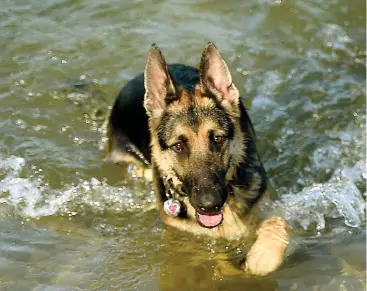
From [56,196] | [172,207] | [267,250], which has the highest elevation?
[267,250]

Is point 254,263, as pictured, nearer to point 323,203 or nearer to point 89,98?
point 323,203

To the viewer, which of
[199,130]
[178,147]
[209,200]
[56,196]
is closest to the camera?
[209,200]

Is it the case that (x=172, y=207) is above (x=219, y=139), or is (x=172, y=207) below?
below

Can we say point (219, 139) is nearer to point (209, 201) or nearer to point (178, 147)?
point (178, 147)

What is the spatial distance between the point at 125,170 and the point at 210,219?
6.76 ft

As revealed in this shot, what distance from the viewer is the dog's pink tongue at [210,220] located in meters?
4.72

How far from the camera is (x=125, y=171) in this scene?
6586 millimetres

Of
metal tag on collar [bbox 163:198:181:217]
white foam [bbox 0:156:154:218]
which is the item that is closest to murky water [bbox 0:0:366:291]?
white foam [bbox 0:156:154:218]

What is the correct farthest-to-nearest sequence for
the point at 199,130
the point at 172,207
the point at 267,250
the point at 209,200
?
1. the point at 172,207
2. the point at 199,130
3. the point at 267,250
4. the point at 209,200

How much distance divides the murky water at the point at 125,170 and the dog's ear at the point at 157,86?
112 cm

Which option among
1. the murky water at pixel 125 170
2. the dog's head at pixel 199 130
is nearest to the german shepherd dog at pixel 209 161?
the dog's head at pixel 199 130

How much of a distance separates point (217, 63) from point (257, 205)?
4.26ft

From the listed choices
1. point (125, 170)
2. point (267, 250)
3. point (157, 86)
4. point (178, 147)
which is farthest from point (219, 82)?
point (125, 170)

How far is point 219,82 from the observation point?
500 cm
